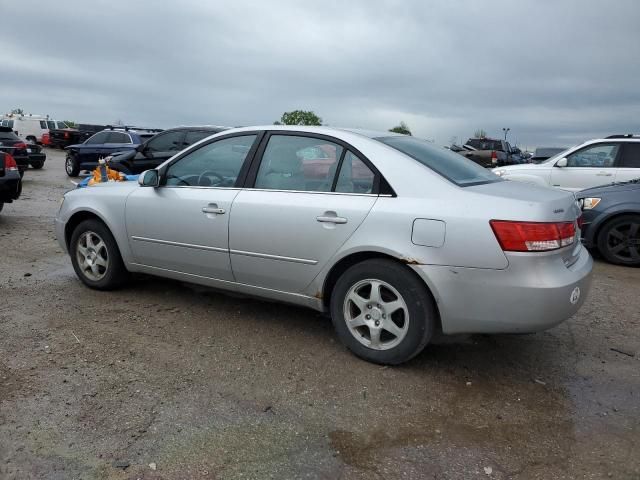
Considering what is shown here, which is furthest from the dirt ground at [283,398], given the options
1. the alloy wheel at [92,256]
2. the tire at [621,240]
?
the tire at [621,240]

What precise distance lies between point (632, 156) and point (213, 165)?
Result: 809 centimetres

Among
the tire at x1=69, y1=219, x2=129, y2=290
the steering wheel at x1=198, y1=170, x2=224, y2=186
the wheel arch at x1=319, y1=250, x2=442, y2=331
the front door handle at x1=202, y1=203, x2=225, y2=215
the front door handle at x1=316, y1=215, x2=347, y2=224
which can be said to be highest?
the steering wheel at x1=198, y1=170, x2=224, y2=186

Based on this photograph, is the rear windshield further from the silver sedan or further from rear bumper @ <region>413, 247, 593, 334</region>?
rear bumper @ <region>413, 247, 593, 334</region>

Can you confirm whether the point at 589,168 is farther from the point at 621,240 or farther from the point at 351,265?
the point at 351,265

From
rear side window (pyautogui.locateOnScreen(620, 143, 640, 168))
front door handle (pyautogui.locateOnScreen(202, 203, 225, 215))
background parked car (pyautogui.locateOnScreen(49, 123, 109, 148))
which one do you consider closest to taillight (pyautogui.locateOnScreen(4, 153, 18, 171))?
front door handle (pyautogui.locateOnScreen(202, 203, 225, 215))

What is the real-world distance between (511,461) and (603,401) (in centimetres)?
100

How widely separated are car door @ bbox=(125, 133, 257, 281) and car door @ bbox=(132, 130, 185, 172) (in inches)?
293

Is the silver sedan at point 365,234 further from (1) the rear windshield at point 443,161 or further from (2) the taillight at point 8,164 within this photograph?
(2) the taillight at point 8,164

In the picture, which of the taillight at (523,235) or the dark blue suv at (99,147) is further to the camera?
the dark blue suv at (99,147)

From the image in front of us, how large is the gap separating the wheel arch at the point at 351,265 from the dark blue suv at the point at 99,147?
14065 millimetres

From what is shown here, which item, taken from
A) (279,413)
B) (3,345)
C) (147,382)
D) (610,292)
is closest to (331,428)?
(279,413)

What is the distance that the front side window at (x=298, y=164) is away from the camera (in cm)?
389

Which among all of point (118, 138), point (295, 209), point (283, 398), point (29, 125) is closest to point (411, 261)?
point (295, 209)

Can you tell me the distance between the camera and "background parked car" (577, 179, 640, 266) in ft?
23.6
